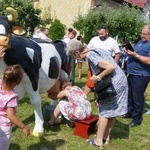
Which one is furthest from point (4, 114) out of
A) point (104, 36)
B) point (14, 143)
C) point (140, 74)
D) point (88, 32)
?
point (88, 32)

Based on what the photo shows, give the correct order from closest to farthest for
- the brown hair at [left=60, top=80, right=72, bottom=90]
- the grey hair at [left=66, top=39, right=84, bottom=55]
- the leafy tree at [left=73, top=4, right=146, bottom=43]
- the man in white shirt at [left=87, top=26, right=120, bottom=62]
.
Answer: the grey hair at [left=66, top=39, right=84, bottom=55]
the brown hair at [left=60, top=80, right=72, bottom=90]
the man in white shirt at [left=87, top=26, right=120, bottom=62]
the leafy tree at [left=73, top=4, right=146, bottom=43]

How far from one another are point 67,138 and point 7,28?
2.00 meters

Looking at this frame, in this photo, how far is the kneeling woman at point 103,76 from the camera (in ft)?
12.7

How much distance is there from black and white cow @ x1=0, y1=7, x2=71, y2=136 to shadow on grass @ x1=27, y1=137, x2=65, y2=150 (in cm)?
18

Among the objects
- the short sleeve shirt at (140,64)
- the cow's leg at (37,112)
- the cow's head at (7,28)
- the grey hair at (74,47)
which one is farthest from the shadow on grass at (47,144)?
the short sleeve shirt at (140,64)

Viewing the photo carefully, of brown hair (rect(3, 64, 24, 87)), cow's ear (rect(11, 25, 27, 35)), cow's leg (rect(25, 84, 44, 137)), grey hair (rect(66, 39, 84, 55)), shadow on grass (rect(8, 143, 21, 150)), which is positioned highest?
cow's ear (rect(11, 25, 27, 35))

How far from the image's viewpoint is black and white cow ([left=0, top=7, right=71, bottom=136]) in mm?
3990

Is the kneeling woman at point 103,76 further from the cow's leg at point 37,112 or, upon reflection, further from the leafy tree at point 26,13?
the leafy tree at point 26,13

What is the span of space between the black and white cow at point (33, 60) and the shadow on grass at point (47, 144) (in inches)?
6.9

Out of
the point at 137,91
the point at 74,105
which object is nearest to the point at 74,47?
the point at 74,105

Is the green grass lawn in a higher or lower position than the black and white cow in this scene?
lower

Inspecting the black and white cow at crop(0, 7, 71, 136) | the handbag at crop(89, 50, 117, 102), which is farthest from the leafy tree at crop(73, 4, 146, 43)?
the handbag at crop(89, 50, 117, 102)

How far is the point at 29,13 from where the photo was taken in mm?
20531

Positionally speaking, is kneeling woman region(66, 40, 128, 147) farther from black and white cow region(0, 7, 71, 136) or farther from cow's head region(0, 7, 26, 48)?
cow's head region(0, 7, 26, 48)
